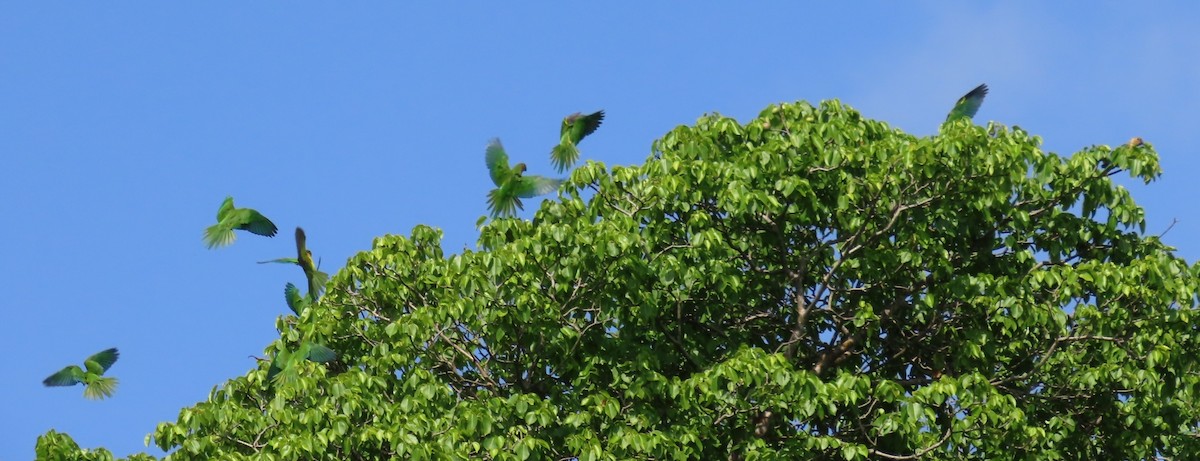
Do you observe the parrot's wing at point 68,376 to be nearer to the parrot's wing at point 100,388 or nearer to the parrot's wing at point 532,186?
the parrot's wing at point 100,388

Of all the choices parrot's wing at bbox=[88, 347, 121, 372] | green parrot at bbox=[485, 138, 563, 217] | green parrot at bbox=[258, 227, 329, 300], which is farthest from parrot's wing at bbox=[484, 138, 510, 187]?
parrot's wing at bbox=[88, 347, 121, 372]

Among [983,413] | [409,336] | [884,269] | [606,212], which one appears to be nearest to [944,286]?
[884,269]

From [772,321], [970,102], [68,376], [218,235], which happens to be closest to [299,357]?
[218,235]

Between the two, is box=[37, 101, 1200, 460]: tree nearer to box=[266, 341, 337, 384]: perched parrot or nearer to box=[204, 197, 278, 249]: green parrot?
box=[266, 341, 337, 384]: perched parrot

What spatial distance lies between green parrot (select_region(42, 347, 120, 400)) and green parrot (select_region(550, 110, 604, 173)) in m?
5.00

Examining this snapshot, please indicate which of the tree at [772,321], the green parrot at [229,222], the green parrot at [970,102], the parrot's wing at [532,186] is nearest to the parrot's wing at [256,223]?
the green parrot at [229,222]

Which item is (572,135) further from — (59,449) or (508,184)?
(59,449)

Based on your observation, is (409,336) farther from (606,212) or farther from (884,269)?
(884,269)

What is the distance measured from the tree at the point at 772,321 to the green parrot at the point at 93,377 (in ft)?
7.65

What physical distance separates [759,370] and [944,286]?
7.81 feet

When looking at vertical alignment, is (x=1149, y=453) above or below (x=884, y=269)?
below

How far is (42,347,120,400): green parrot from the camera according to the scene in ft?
61.7

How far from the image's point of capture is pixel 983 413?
15.4 m

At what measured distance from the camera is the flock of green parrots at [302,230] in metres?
17.3
